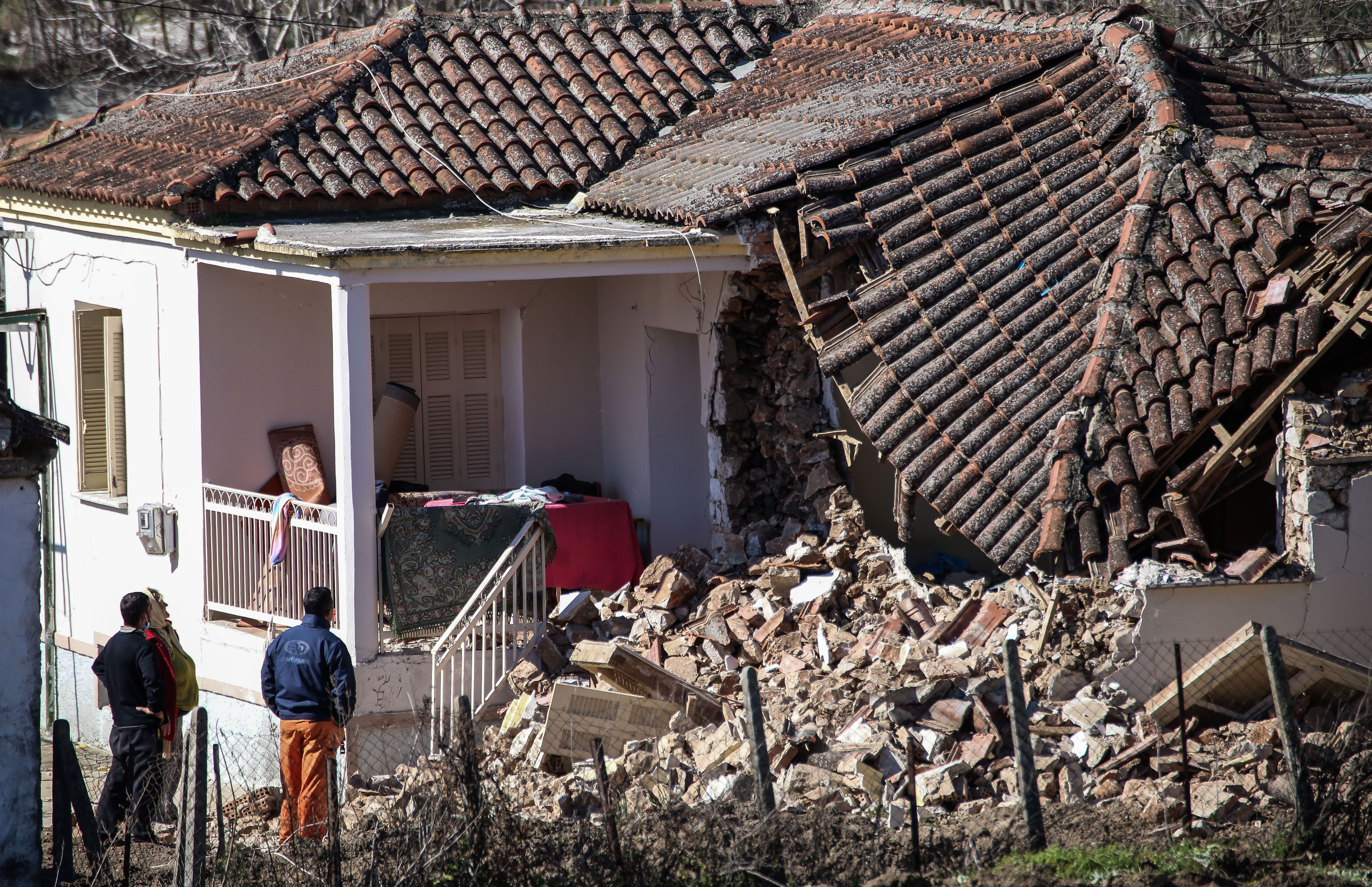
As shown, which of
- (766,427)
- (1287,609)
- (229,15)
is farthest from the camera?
(229,15)

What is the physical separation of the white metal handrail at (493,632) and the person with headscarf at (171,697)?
1.56m

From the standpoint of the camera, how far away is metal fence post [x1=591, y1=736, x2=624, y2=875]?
6059 millimetres

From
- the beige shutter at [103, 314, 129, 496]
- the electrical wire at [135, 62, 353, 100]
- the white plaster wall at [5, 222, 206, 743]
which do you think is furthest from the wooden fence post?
the electrical wire at [135, 62, 353, 100]

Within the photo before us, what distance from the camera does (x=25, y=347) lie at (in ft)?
40.9

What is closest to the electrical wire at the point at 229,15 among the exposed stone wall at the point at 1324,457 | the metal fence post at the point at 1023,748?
the exposed stone wall at the point at 1324,457

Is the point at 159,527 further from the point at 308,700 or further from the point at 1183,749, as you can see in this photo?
the point at 1183,749

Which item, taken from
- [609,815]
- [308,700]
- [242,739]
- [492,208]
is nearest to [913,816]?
[609,815]

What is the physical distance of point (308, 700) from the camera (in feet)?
25.8

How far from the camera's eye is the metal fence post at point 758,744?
605 cm

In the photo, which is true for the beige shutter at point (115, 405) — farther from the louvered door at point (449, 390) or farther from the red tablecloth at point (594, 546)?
the red tablecloth at point (594, 546)

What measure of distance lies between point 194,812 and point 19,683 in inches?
58.1

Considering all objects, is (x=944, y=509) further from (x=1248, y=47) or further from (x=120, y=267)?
(x=1248, y=47)

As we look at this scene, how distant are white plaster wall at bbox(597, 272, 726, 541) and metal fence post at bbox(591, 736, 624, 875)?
485cm

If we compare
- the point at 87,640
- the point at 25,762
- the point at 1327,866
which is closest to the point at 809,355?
the point at 1327,866
